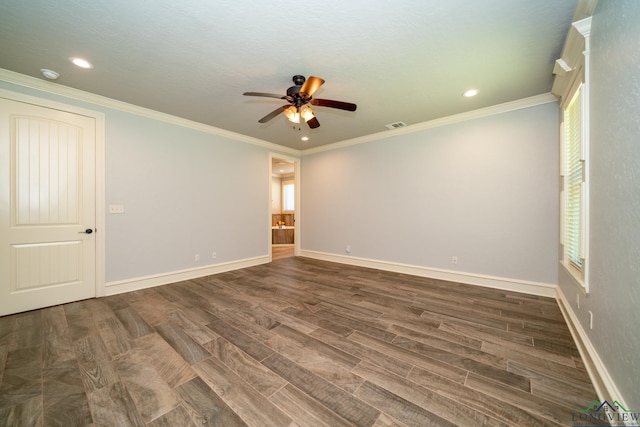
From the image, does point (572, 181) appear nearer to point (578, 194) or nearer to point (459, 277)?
point (578, 194)

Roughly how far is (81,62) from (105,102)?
0.92m

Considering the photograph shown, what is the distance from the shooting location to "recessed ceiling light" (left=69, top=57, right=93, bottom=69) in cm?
238

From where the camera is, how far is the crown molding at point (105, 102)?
2.65 metres

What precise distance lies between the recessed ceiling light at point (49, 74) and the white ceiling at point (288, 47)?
6 centimetres

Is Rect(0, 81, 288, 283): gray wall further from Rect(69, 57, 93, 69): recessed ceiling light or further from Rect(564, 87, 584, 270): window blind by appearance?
Rect(564, 87, 584, 270): window blind

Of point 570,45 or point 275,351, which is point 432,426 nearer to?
point 275,351

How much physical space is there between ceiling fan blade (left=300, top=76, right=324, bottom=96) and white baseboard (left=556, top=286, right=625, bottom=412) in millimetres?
2944

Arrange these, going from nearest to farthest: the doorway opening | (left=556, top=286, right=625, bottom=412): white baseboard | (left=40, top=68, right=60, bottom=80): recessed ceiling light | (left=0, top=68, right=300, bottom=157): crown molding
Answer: (left=556, top=286, right=625, bottom=412): white baseboard < (left=40, top=68, right=60, bottom=80): recessed ceiling light < (left=0, top=68, right=300, bottom=157): crown molding < the doorway opening

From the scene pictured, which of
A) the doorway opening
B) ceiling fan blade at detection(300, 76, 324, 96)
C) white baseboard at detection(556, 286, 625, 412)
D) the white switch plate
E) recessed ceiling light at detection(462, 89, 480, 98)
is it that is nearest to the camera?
white baseboard at detection(556, 286, 625, 412)

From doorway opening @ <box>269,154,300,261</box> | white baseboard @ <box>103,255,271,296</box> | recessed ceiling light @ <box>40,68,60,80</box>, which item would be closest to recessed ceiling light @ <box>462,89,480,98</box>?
white baseboard @ <box>103,255,271,296</box>

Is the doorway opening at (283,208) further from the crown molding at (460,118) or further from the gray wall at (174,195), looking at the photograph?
the crown molding at (460,118)

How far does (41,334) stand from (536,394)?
4.09 meters

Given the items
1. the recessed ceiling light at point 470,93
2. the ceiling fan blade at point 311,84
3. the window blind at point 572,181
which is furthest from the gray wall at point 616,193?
the ceiling fan blade at point 311,84

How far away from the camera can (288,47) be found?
2.20 m
